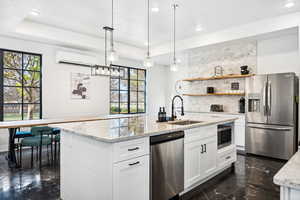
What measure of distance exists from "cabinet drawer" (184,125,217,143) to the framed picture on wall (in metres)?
3.96

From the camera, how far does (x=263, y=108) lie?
13.4ft

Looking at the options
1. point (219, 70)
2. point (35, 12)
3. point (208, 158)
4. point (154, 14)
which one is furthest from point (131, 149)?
point (219, 70)

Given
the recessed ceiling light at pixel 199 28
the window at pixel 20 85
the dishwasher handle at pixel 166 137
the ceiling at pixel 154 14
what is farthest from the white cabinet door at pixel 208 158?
the window at pixel 20 85

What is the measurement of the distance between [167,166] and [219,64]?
4.32 meters

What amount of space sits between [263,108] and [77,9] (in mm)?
4347

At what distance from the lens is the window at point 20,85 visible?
442 cm

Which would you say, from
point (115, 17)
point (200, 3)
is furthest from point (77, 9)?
point (200, 3)

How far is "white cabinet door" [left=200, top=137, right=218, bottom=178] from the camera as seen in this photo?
266 centimetres

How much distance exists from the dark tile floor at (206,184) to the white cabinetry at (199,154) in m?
0.22

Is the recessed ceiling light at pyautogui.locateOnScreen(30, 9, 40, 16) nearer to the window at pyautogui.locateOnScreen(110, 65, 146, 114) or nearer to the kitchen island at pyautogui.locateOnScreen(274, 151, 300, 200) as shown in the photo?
the window at pyautogui.locateOnScreen(110, 65, 146, 114)

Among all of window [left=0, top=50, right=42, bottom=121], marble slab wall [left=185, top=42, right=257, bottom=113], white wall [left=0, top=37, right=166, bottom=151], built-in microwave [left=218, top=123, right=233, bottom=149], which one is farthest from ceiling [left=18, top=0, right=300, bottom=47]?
built-in microwave [left=218, top=123, right=233, bottom=149]

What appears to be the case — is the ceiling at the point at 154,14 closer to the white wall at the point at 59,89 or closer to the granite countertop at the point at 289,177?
the white wall at the point at 59,89

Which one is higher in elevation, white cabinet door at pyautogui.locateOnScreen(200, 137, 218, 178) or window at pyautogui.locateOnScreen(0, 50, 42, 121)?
window at pyautogui.locateOnScreen(0, 50, 42, 121)

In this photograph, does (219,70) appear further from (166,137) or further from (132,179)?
(132,179)
